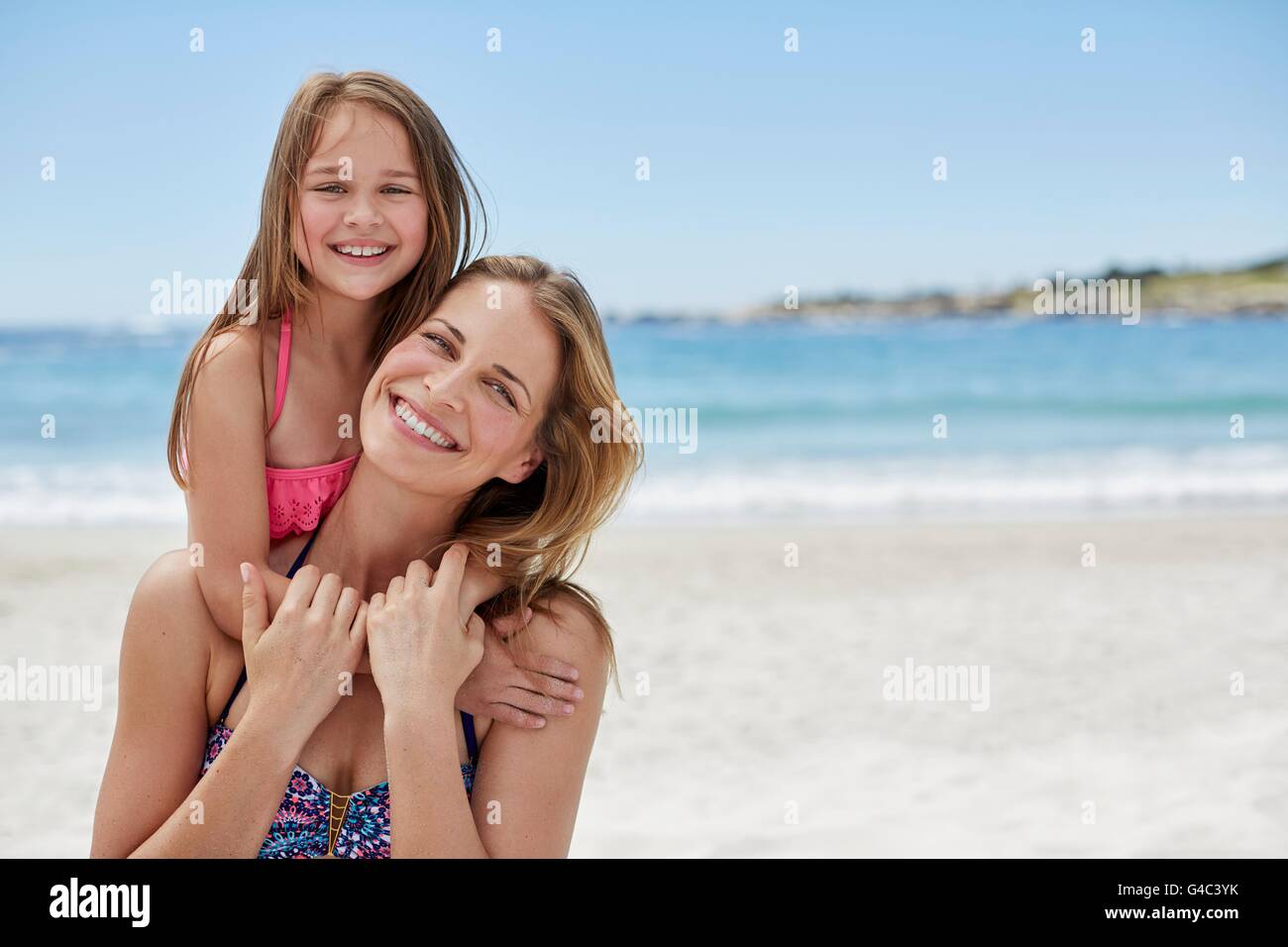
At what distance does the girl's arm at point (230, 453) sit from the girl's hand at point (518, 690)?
22.1 inches

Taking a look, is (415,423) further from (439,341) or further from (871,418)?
(871,418)

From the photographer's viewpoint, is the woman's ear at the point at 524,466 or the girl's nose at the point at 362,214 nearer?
the woman's ear at the point at 524,466

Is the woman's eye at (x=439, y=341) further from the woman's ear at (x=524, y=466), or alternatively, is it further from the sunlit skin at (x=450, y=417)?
the woman's ear at (x=524, y=466)

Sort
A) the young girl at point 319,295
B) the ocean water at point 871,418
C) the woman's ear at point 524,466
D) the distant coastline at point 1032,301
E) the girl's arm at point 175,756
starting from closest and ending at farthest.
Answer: the girl's arm at point 175,756, the woman's ear at point 524,466, the young girl at point 319,295, the ocean water at point 871,418, the distant coastline at point 1032,301

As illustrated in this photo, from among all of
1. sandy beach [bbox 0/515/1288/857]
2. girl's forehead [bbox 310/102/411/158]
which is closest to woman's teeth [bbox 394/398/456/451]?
girl's forehead [bbox 310/102/411/158]

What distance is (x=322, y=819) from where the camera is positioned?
2434 millimetres

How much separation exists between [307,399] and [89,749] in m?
4.52

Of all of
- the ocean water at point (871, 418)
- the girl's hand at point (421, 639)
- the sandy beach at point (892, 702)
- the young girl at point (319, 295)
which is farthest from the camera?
the ocean water at point (871, 418)

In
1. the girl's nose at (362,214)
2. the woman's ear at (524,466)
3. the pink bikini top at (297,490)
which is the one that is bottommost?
the pink bikini top at (297,490)

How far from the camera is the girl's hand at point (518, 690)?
2420 millimetres

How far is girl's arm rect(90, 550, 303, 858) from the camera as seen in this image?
2182 millimetres

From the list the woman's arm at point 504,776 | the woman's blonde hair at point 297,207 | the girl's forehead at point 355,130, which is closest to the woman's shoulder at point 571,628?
the woman's arm at point 504,776

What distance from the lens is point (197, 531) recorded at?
2.73 meters
